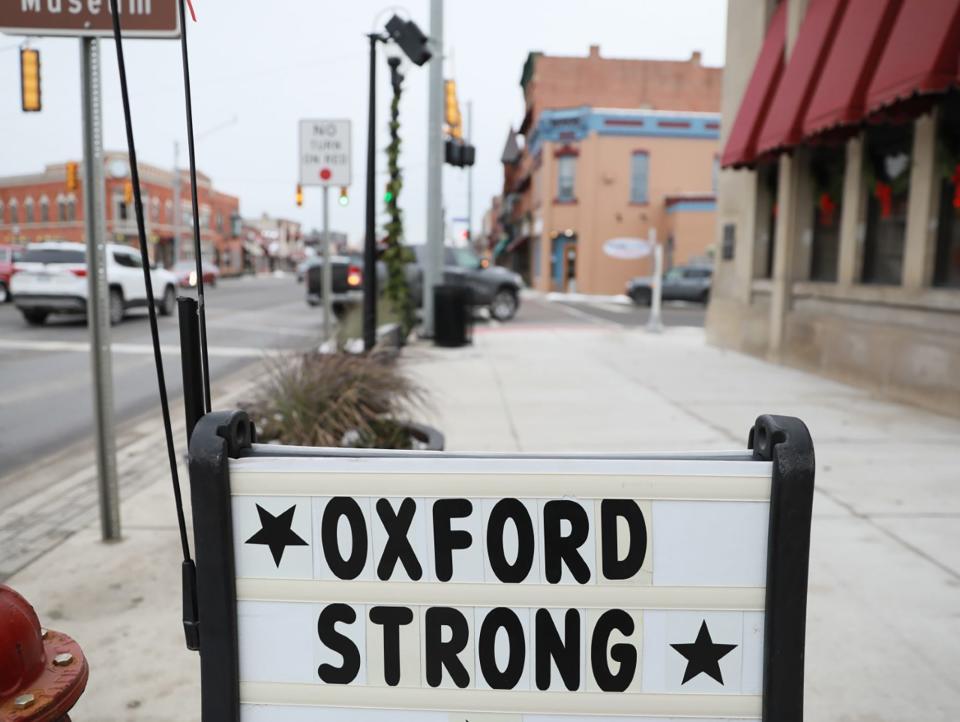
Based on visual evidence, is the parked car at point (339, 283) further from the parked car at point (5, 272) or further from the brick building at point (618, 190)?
the brick building at point (618, 190)

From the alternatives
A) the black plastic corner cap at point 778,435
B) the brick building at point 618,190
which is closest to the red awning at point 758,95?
the black plastic corner cap at point 778,435

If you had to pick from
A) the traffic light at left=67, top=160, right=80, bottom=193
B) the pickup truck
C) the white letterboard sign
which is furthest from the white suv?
the white letterboard sign

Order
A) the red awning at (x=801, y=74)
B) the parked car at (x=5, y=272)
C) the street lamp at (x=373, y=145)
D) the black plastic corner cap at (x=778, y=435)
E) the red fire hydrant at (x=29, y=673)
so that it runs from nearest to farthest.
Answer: the red fire hydrant at (x=29, y=673), the black plastic corner cap at (x=778, y=435), the street lamp at (x=373, y=145), the red awning at (x=801, y=74), the parked car at (x=5, y=272)

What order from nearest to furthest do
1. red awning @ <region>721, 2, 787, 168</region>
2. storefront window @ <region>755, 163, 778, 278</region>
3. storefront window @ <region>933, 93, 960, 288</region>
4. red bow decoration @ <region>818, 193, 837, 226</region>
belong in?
storefront window @ <region>933, 93, 960, 288</region>
red bow decoration @ <region>818, 193, 837, 226</region>
red awning @ <region>721, 2, 787, 168</region>
storefront window @ <region>755, 163, 778, 278</region>

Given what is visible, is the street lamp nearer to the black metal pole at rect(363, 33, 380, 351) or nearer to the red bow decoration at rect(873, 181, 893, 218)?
the black metal pole at rect(363, 33, 380, 351)

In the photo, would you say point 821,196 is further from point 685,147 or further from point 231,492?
point 685,147

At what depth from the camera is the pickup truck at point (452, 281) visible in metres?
18.5

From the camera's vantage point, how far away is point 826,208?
10781 mm

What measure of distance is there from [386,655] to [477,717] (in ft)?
0.73

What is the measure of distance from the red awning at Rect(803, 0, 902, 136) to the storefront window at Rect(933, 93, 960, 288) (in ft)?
2.56

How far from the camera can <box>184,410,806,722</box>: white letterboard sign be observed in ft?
5.56

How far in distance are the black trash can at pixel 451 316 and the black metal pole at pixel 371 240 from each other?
471cm

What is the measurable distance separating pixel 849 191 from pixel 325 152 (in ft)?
21.0

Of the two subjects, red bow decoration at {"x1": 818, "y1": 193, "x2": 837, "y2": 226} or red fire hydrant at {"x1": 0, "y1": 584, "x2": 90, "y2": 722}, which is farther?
red bow decoration at {"x1": 818, "y1": 193, "x2": 837, "y2": 226}
